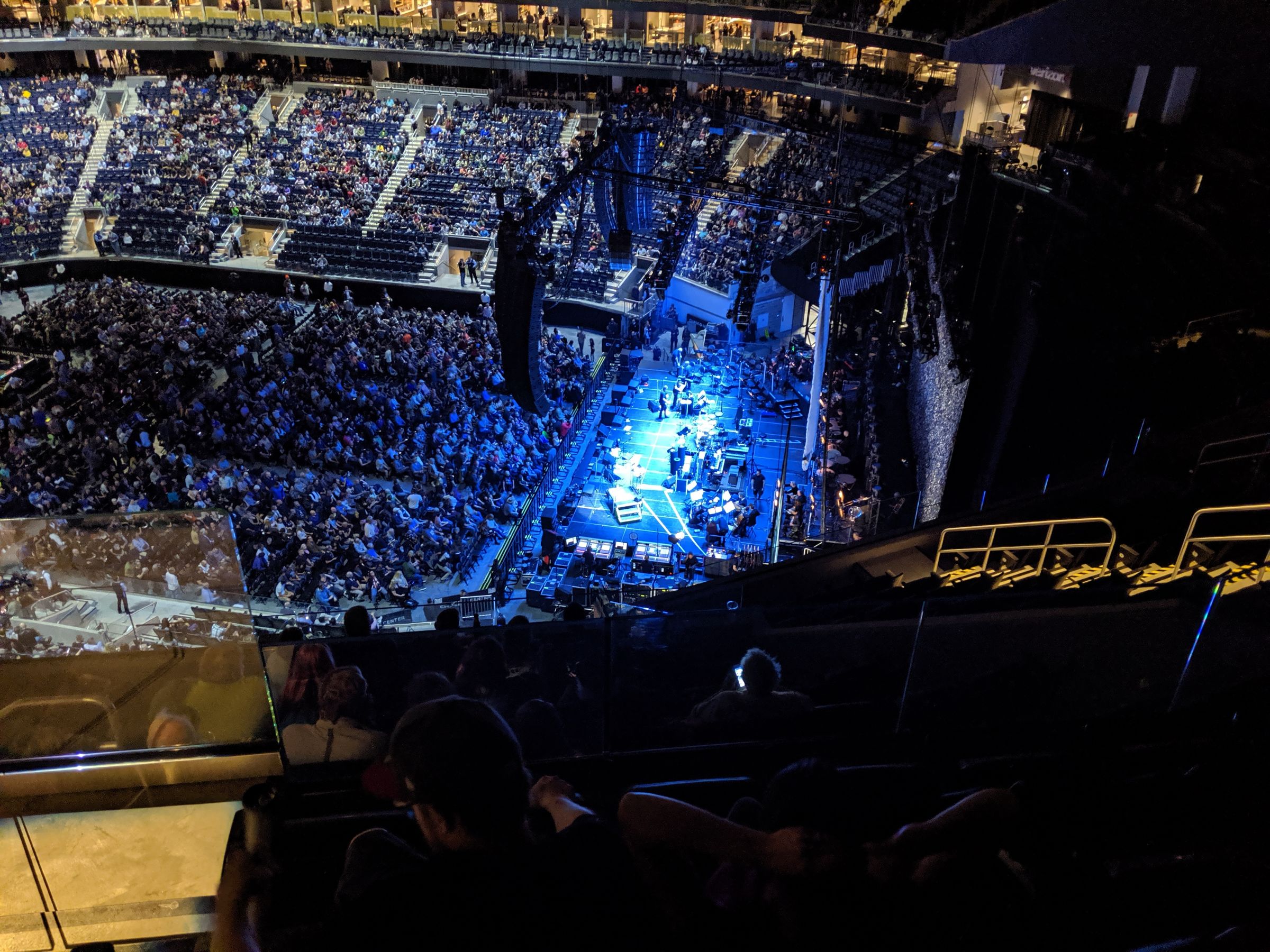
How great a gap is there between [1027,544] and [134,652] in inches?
241

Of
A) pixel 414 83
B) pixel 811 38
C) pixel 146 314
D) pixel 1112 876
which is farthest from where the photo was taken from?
pixel 414 83

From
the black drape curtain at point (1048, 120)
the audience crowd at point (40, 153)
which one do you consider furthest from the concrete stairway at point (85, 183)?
the black drape curtain at point (1048, 120)

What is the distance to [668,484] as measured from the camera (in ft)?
42.9

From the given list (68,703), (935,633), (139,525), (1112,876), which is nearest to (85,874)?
(68,703)

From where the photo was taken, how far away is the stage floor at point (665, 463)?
11898 mm

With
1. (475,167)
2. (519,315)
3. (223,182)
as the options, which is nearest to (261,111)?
(223,182)

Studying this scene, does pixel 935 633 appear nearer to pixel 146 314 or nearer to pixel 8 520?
pixel 8 520

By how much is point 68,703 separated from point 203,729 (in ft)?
1.53

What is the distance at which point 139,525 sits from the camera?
114 inches

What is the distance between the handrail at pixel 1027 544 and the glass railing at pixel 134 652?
15.5ft

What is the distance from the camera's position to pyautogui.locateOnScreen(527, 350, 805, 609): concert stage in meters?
10.7

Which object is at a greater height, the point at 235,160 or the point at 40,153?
the point at 235,160

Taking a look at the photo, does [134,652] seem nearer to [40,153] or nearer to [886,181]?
[886,181]

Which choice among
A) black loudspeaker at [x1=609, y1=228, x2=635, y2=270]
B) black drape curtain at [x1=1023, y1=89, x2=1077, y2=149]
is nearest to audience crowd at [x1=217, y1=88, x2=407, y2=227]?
black loudspeaker at [x1=609, y1=228, x2=635, y2=270]
